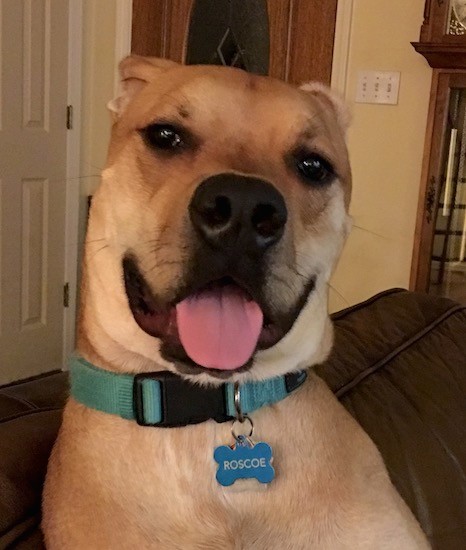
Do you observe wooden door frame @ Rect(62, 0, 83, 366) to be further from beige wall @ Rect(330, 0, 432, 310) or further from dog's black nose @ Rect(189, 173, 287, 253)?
dog's black nose @ Rect(189, 173, 287, 253)

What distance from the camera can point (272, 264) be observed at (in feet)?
2.89

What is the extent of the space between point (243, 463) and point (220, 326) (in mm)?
181

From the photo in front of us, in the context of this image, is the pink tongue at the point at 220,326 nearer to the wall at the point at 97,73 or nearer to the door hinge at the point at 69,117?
the wall at the point at 97,73

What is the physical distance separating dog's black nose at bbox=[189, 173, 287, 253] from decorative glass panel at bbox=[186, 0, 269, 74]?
727 millimetres

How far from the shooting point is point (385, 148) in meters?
3.03

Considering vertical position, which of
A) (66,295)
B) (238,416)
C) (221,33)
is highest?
(221,33)

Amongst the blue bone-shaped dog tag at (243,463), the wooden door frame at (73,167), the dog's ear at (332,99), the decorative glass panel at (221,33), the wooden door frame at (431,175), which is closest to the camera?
the blue bone-shaped dog tag at (243,463)

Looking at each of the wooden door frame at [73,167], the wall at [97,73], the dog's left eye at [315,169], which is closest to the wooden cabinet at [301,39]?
the wall at [97,73]

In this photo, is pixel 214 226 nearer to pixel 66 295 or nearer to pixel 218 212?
pixel 218 212

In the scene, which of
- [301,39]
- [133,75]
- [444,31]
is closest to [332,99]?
[133,75]

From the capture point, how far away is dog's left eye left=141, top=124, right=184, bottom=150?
1036 millimetres

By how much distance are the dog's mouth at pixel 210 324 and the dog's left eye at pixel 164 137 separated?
0.21 metres

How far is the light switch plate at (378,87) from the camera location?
2961 millimetres

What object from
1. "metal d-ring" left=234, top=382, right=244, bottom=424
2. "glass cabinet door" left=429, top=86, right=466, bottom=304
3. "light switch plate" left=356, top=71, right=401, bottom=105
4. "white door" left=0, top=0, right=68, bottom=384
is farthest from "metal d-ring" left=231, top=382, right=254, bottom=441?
"white door" left=0, top=0, right=68, bottom=384
